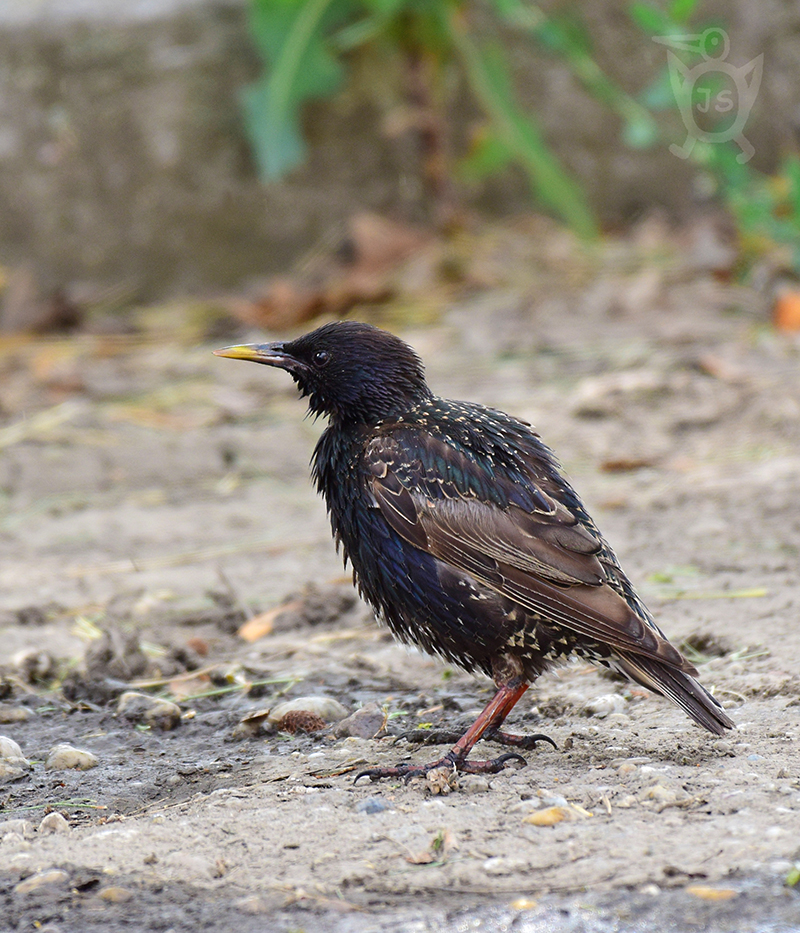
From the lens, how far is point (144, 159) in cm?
848

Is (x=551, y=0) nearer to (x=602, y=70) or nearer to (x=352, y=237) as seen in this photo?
(x=602, y=70)

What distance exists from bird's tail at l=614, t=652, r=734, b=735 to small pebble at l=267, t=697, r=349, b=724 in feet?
2.72

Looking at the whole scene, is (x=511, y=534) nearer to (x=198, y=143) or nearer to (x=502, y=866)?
(x=502, y=866)

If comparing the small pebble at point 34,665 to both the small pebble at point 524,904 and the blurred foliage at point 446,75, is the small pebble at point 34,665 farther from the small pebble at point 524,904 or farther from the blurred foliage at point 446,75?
the blurred foliage at point 446,75

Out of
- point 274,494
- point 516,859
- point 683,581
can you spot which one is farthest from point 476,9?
point 516,859

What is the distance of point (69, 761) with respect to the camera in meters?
3.26

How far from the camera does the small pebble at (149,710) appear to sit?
11.7ft

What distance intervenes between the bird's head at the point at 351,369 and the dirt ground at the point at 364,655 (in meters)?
0.83

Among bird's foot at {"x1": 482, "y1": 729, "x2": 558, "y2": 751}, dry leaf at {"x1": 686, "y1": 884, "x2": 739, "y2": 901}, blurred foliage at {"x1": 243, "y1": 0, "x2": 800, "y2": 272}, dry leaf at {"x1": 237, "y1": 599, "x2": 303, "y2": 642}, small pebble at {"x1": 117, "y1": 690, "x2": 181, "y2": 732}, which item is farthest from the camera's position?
blurred foliage at {"x1": 243, "y1": 0, "x2": 800, "y2": 272}

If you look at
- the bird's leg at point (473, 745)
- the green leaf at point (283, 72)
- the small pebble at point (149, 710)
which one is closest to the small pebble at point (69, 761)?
the small pebble at point (149, 710)

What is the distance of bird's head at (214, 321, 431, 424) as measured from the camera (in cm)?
364

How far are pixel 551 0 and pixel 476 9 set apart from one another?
51cm

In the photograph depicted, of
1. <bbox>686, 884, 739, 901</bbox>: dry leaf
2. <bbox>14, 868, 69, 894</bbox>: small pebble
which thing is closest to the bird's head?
<bbox>14, 868, 69, 894</bbox>: small pebble

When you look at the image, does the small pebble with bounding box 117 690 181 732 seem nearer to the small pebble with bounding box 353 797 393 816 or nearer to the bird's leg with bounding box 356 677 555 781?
the bird's leg with bounding box 356 677 555 781
